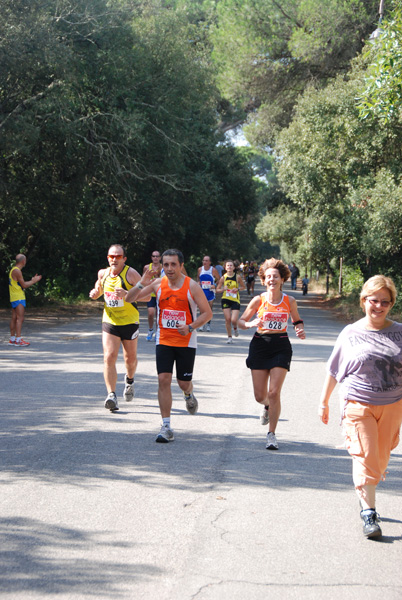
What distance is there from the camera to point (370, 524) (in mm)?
4652

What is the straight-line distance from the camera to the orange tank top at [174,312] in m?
7.36

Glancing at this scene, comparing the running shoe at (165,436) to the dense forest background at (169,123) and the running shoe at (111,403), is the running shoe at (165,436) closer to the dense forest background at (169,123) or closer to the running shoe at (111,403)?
the running shoe at (111,403)

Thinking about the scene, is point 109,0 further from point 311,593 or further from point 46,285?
point 311,593

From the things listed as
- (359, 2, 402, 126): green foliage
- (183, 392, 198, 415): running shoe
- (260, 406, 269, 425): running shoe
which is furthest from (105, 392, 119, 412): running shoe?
(359, 2, 402, 126): green foliage

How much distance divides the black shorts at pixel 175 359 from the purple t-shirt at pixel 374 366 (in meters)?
2.72

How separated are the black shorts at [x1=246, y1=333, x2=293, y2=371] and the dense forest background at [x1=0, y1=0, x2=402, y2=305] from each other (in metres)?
9.38

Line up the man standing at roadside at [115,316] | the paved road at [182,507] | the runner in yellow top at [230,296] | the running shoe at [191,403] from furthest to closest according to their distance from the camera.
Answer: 1. the runner in yellow top at [230,296]
2. the man standing at roadside at [115,316]
3. the running shoe at [191,403]
4. the paved road at [182,507]

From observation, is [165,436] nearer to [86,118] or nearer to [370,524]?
[370,524]

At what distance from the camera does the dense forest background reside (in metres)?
20.1

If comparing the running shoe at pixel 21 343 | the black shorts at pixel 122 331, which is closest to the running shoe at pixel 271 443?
the black shorts at pixel 122 331

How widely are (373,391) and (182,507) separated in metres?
1.56

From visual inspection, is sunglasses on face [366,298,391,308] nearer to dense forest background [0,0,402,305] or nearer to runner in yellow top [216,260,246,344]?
dense forest background [0,0,402,305]

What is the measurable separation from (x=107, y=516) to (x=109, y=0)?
20.2 m

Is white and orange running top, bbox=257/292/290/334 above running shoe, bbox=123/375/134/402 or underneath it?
above
